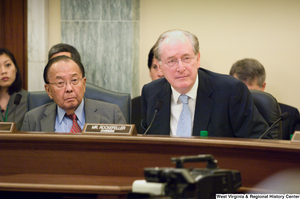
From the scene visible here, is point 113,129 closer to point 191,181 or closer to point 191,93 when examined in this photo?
point 191,93

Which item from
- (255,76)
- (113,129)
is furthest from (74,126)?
(255,76)

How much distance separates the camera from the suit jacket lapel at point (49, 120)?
98.1 inches

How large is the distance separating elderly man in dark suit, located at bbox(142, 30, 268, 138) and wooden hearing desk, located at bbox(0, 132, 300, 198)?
1.73ft

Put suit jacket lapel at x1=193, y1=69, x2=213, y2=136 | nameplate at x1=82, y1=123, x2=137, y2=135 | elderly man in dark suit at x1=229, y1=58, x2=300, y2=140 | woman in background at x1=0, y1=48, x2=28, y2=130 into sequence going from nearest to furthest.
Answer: nameplate at x1=82, y1=123, x2=137, y2=135, suit jacket lapel at x1=193, y1=69, x2=213, y2=136, woman in background at x1=0, y1=48, x2=28, y2=130, elderly man in dark suit at x1=229, y1=58, x2=300, y2=140

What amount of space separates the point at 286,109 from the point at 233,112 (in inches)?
65.0

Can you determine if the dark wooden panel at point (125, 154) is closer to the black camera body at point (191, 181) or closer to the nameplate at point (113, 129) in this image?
the nameplate at point (113, 129)

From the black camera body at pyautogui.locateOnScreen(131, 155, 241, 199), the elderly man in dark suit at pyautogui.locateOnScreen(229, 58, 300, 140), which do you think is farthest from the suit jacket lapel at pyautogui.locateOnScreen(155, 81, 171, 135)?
the elderly man in dark suit at pyautogui.locateOnScreen(229, 58, 300, 140)

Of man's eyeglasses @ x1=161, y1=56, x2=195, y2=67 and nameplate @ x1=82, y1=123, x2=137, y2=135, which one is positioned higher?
man's eyeglasses @ x1=161, y1=56, x2=195, y2=67

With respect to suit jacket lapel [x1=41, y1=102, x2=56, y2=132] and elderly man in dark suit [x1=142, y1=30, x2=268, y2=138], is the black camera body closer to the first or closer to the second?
elderly man in dark suit [x1=142, y1=30, x2=268, y2=138]

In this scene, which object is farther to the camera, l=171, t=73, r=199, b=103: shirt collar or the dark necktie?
l=171, t=73, r=199, b=103: shirt collar

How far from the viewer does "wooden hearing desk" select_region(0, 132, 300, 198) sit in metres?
1.50

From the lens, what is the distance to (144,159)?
1.70 m

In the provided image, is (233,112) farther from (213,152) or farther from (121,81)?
A: (121,81)

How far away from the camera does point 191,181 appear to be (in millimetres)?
1007
